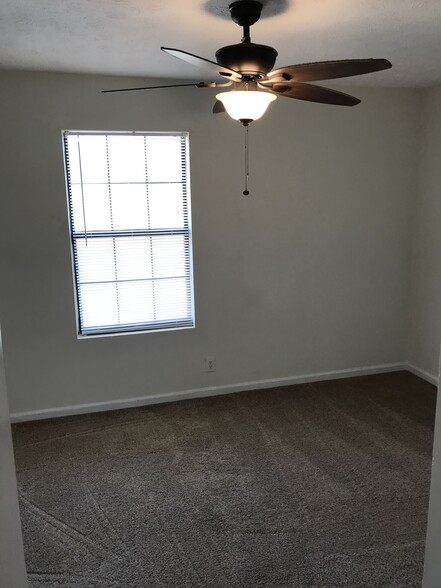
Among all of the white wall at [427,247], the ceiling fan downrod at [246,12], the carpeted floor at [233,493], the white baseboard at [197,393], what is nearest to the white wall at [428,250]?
the white wall at [427,247]

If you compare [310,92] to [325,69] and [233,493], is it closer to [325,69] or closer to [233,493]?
[325,69]

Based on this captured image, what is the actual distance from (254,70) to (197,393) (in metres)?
2.56

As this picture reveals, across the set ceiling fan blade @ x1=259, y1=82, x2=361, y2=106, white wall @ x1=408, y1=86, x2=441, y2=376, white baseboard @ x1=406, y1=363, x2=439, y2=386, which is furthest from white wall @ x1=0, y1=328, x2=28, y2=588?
white baseboard @ x1=406, y1=363, x2=439, y2=386

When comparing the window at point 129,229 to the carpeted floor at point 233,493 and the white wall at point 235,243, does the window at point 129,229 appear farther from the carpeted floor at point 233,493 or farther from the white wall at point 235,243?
the carpeted floor at point 233,493

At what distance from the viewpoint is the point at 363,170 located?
3.80m

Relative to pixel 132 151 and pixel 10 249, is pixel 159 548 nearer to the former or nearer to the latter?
pixel 10 249

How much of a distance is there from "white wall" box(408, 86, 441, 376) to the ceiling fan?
219cm

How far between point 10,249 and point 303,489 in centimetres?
240

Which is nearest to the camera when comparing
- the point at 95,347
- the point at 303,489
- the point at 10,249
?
the point at 303,489

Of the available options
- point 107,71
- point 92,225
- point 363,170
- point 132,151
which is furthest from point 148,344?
point 363,170

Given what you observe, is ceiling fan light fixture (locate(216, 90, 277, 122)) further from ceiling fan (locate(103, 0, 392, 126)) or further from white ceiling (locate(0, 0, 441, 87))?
white ceiling (locate(0, 0, 441, 87))

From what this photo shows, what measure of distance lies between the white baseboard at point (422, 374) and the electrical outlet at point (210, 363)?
6.01 ft

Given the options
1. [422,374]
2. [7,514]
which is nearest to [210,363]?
[422,374]

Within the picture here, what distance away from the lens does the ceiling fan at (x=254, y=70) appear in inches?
67.9
